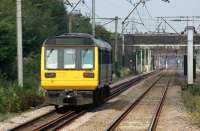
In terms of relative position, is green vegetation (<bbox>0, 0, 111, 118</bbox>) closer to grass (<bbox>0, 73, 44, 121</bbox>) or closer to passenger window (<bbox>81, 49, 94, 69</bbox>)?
grass (<bbox>0, 73, 44, 121</bbox>)

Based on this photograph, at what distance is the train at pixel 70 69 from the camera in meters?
23.7

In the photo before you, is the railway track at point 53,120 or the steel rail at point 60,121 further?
the railway track at point 53,120

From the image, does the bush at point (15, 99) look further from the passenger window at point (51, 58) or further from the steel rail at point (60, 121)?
the steel rail at point (60, 121)

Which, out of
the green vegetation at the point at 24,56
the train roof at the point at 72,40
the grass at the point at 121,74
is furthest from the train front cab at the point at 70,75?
the grass at the point at 121,74

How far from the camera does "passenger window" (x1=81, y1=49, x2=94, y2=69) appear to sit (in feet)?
78.5

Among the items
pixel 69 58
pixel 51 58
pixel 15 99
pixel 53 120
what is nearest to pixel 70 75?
pixel 69 58

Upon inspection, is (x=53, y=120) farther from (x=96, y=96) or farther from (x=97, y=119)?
(x=96, y=96)

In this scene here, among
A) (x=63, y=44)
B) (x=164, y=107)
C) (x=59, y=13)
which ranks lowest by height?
(x=164, y=107)

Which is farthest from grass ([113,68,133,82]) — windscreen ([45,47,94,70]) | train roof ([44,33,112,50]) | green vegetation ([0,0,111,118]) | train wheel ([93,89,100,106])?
windscreen ([45,47,94,70])

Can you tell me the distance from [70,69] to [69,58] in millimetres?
498

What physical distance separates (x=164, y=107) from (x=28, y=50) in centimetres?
2085

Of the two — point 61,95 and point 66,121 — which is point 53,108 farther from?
point 66,121

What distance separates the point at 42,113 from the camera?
77.0 ft

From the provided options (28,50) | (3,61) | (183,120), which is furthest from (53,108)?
(28,50)
